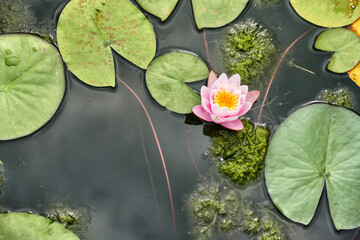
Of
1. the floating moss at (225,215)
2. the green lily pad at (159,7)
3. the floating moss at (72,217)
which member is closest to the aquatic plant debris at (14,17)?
the green lily pad at (159,7)

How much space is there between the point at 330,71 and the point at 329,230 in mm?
1339

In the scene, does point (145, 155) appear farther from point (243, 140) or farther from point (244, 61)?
point (244, 61)

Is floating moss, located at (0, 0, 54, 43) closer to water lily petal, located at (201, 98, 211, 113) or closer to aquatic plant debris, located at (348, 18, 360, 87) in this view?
water lily petal, located at (201, 98, 211, 113)

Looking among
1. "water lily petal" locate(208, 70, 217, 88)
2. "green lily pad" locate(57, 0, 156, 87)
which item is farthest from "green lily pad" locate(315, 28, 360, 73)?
"green lily pad" locate(57, 0, 156, 87)

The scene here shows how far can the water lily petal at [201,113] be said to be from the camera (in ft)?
9.26

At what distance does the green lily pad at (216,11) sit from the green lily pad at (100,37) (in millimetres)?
447

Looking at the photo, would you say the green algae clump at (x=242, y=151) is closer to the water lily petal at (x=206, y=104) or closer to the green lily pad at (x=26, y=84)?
the water lily petal at (x=206, y=104)

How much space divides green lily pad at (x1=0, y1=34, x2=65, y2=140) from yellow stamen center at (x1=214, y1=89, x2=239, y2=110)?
1253mm

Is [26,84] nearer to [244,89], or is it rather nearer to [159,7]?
[159,7]

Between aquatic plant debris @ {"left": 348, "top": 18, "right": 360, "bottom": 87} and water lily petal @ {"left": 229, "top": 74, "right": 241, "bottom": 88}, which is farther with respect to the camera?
aquatic plant debris @ {"left": 348, "top": 18, "right": 360, "bottom": 87}

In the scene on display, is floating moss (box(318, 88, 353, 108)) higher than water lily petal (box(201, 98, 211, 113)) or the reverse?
the reverse

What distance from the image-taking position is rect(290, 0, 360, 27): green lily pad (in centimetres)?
306

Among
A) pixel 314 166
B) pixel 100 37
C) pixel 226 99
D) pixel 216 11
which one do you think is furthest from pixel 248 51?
pixel 100 37

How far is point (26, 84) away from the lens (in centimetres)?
275
